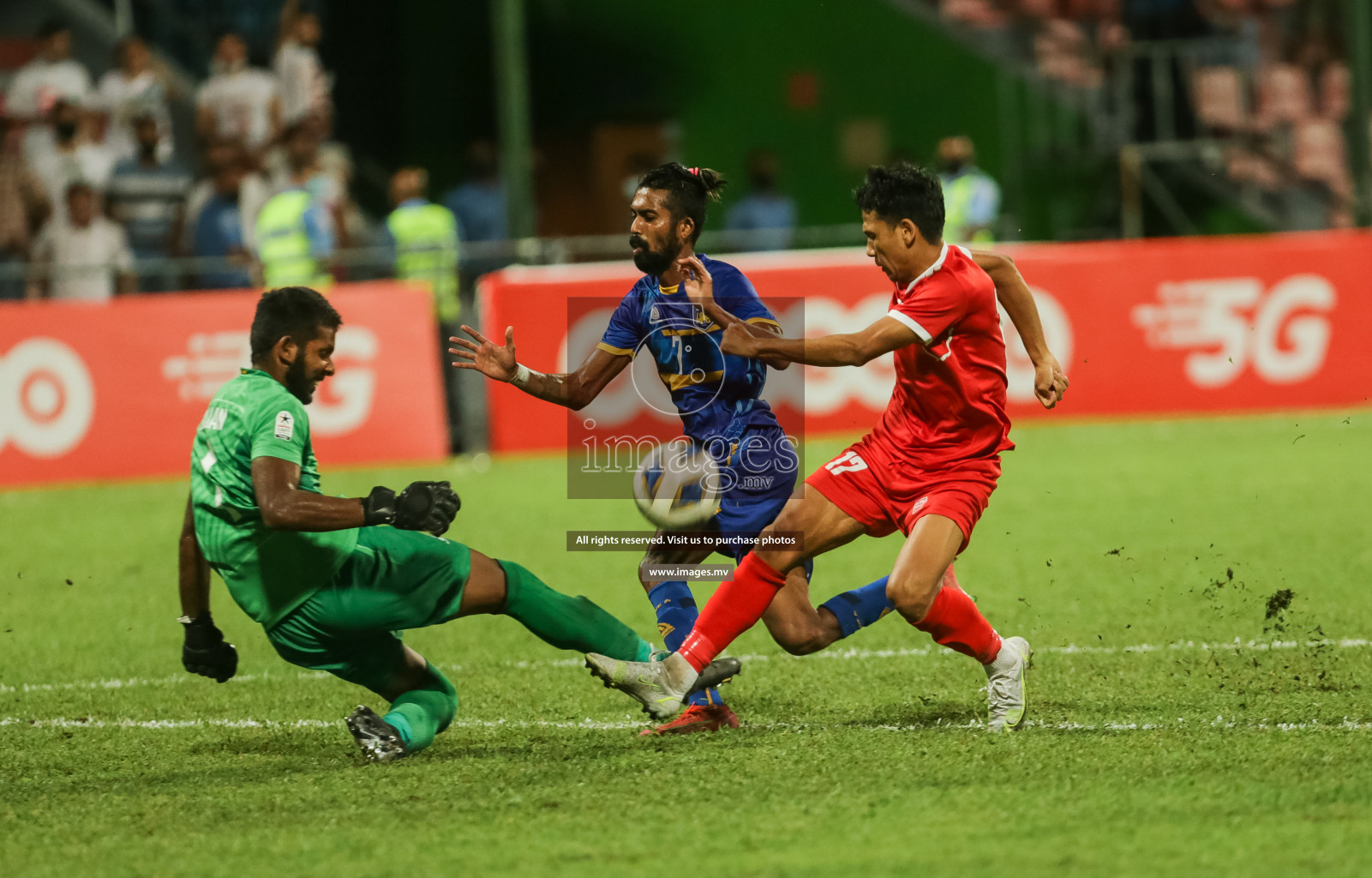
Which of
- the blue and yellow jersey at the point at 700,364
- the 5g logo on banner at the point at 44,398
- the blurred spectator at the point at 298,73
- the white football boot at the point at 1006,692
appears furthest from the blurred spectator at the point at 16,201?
the white football boot at the point at 1006,692

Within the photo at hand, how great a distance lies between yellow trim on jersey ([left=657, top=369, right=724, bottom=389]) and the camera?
19.0ft

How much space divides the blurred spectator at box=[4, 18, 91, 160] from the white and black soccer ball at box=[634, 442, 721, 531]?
40.1ft

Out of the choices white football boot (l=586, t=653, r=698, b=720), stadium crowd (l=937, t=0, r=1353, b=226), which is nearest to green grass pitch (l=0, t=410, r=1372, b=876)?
white football boot (l=586, t=653, r=698, b=720)

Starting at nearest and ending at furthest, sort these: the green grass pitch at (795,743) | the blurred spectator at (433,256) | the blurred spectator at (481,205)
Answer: the green grass pitch at (795,743)
the blurred spectator at (433,256)
the blurred spectator at (481,205)

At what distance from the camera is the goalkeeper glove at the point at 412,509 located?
4.90 meters

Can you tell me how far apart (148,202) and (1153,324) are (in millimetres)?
8869

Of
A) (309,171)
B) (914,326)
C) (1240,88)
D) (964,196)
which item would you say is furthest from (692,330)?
(1240,88)

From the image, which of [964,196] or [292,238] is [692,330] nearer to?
[292,238]

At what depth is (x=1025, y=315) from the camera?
5832 mm

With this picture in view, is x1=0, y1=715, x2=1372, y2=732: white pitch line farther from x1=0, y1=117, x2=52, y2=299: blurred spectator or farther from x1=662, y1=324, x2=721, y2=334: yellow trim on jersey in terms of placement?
x1=0, y1=117, x2=52, y2=299: blurred spectator

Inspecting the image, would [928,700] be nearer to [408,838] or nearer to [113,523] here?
[408,838]

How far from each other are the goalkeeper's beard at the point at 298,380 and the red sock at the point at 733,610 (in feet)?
4.65

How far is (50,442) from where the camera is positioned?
12992 millimetres

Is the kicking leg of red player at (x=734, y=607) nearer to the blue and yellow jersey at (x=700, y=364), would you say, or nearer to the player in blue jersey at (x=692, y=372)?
the player in blue jersey at (x=692, y=372)
